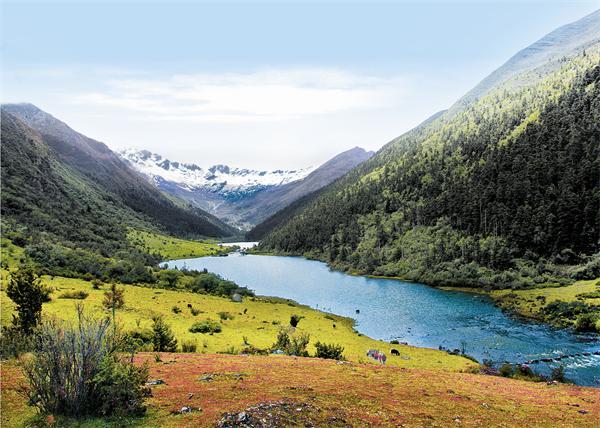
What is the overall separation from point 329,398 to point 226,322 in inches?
1926

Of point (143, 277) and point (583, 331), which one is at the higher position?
point (143, 277)

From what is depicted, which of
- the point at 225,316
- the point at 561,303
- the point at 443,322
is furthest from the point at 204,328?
the point at 561,303

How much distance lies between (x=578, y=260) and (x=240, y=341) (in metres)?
132

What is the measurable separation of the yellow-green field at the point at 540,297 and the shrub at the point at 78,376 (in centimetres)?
9950

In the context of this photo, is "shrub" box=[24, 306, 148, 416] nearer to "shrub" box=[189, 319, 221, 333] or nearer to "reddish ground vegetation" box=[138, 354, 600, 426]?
"reddish ground vegetation" box=[138, 354, 600, 426]

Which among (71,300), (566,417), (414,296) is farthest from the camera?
(414,296)

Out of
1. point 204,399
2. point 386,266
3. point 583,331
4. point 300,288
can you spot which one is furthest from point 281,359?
point 386,266

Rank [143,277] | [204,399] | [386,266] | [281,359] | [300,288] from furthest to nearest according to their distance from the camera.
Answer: [386,266], [300,288], [143,277], [281,359], [204,399]

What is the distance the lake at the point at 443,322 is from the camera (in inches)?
2817

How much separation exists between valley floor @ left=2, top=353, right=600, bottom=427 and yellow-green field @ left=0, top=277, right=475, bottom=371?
17534 millimetres

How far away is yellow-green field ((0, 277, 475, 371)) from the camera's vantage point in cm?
5722

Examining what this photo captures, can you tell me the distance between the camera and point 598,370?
62625 millimetres

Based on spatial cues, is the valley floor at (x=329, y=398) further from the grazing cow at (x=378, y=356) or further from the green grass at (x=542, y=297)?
the green grass at (x=542, y=297)

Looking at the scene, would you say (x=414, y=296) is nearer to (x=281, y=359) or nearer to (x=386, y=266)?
(x=386, y=266)
